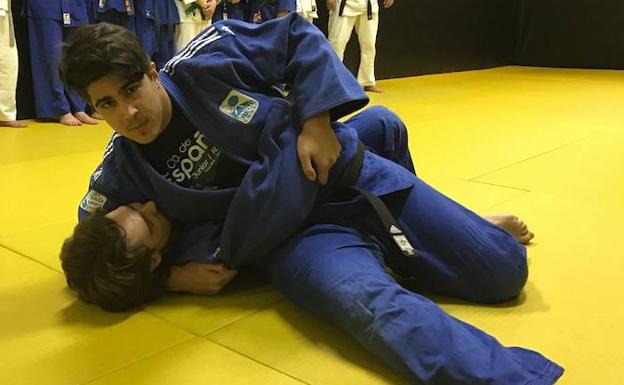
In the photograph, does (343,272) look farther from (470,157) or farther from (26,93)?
(26,93)

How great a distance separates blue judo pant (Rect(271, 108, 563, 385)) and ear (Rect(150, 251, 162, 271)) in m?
0.27

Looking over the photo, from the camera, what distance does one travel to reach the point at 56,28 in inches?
158

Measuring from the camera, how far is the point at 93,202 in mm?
1627

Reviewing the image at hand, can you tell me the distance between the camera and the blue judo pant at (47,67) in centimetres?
398

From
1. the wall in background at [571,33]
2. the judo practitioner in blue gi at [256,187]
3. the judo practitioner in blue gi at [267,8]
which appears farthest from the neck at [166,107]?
the wall in background at [571,33]

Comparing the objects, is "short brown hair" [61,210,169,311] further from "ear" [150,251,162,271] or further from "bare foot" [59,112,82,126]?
"bare foot" [59,112,82,126]

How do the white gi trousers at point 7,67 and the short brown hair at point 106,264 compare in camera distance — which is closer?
the short brown hair at point 106,264

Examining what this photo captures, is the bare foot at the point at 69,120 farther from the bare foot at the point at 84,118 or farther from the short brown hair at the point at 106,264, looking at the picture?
the short brown hair at the point at 106,264

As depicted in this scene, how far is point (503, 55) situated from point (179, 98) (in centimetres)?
812

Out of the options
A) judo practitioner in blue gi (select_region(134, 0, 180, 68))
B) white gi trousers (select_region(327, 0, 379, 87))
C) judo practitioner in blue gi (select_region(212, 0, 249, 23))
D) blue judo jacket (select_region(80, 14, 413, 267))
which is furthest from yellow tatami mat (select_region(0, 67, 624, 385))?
white gi trousers (select_region(327, 0, 379, 87))

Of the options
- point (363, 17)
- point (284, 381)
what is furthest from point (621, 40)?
point (284, 381)

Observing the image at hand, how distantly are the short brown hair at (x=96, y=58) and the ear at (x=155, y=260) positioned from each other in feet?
1.25

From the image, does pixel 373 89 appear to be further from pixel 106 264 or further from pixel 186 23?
pixel 106 264

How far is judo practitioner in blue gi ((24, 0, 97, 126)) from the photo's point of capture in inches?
155
